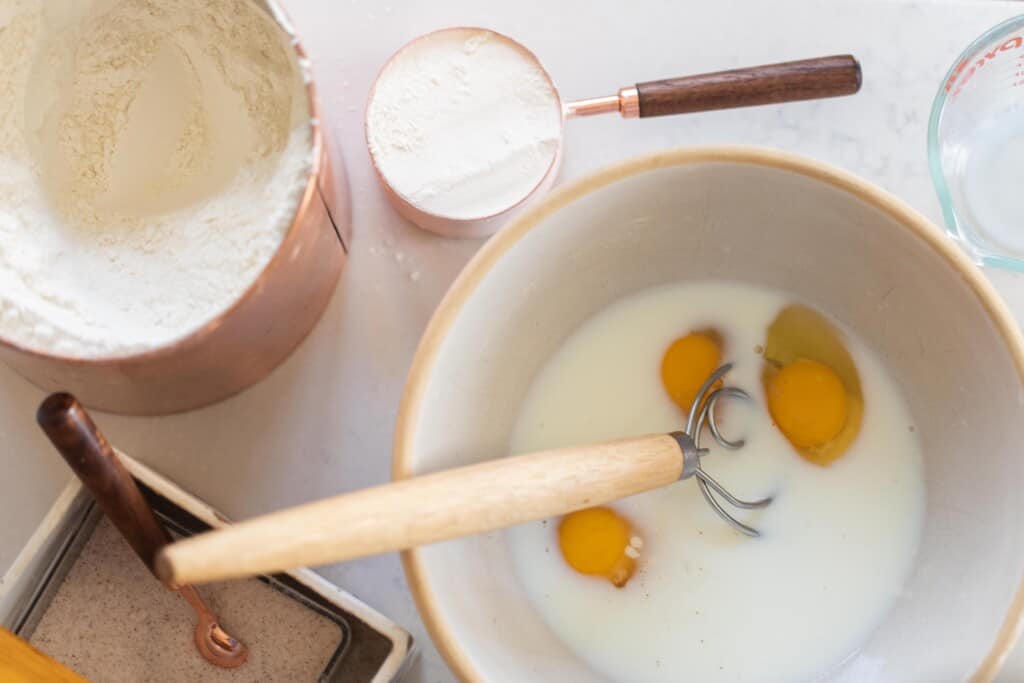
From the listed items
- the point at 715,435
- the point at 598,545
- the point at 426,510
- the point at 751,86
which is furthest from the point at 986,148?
the point at 426,510

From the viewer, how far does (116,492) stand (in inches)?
21.9

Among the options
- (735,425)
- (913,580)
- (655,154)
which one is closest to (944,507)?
(913,580)

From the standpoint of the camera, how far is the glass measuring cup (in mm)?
800

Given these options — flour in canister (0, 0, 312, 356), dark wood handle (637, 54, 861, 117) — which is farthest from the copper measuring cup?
flour in canister (0, 0, 312, 356)

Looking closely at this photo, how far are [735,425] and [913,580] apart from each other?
0.55ft

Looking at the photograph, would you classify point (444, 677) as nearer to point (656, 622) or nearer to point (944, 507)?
point (656, 622)

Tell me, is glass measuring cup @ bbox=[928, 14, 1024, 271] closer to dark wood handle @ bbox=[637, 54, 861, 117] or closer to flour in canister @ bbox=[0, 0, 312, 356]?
dark wood handle @ bbox=[637, 54, 861, 117]

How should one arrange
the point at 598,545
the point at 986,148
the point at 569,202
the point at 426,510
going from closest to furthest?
the point at 426,510, the point at 569,202, the point at 598,545, the point at 986,148

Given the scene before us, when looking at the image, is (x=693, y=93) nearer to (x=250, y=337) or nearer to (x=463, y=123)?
(x=463, y=123)

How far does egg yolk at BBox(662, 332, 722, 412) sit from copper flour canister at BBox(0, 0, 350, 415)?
0.27 meters

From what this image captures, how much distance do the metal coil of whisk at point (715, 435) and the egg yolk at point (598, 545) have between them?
0.24 feet

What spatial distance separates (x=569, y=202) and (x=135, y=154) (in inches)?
13.5

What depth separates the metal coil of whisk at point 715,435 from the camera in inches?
28.9

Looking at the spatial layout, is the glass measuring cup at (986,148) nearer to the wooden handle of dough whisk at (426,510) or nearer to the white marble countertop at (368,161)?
the white marble countertop at (368,161)
